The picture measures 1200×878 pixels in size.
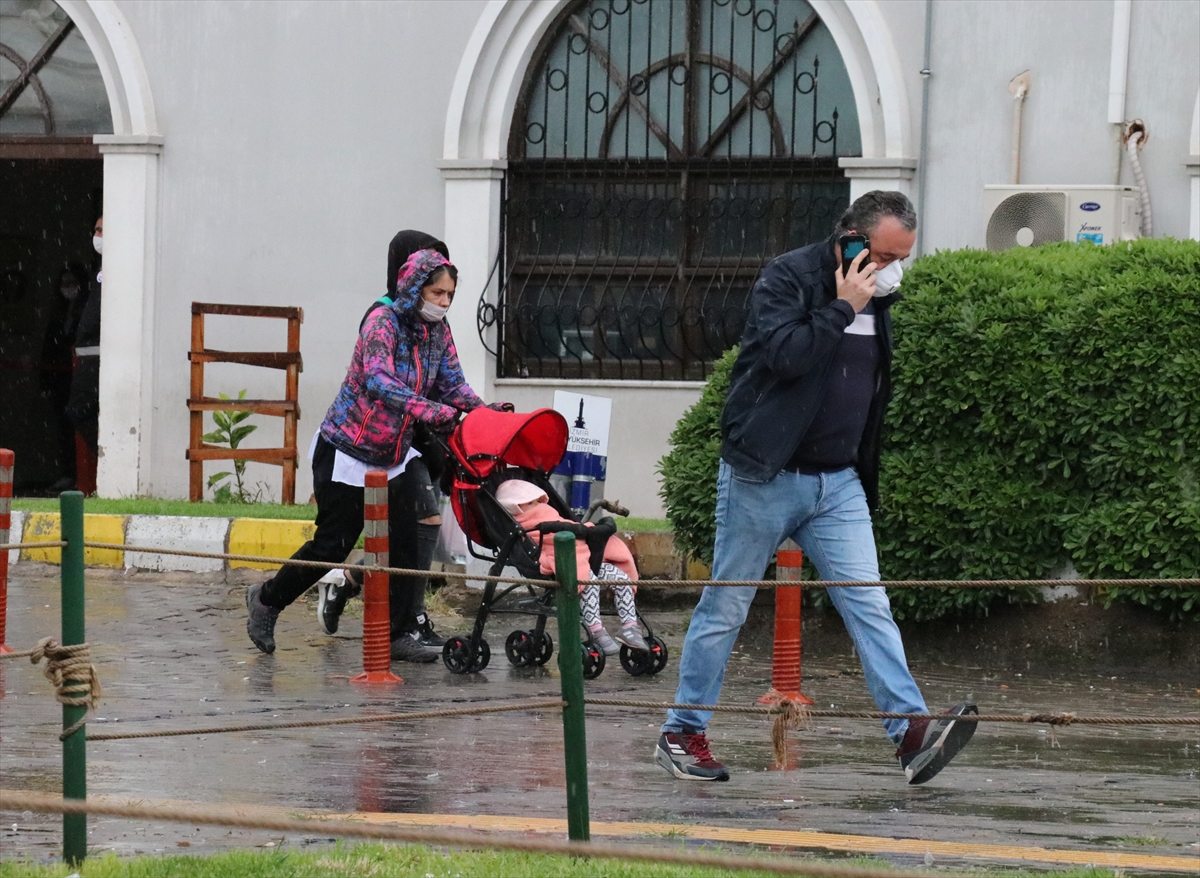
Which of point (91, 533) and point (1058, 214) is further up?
point (1058, 214)

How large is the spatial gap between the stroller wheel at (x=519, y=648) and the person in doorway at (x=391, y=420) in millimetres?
363

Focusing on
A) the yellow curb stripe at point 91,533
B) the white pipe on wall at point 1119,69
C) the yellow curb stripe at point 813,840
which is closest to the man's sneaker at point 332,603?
the yellow curb stripe at point 91,533

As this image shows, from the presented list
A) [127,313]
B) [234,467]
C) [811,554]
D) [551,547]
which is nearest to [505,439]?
[551,547]

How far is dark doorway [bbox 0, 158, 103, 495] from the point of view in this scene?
60.6 feet

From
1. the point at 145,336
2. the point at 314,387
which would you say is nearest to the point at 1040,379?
the point at 314,387

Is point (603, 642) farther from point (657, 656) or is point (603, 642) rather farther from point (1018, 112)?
point (1018, 112)

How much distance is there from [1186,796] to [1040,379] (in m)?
3.00

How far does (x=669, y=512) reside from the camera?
964 cm

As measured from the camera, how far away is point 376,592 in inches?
331

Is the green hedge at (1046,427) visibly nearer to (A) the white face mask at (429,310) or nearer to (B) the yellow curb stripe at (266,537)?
(A) the white face mask at (429,310)

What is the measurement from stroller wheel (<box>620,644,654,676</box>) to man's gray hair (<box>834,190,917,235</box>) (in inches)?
115

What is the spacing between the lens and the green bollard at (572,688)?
486 centimetres

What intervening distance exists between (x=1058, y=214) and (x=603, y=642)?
415cm

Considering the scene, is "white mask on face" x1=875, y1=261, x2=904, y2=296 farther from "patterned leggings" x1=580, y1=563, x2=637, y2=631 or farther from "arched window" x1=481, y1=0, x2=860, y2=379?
"arched window" x1=481, y1=0, x2=860, y2=379
